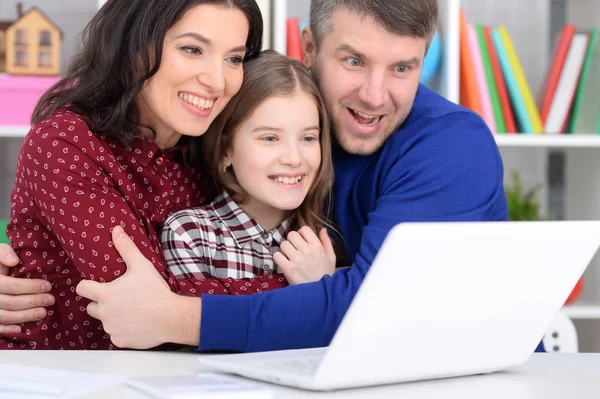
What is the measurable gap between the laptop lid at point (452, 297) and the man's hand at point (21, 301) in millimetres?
850

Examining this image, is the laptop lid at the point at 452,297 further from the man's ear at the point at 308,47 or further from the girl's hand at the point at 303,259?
the man's ear at the point at 308,47

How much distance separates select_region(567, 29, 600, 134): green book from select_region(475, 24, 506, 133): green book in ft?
0.87

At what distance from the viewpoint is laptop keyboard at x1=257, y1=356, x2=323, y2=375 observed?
960mm

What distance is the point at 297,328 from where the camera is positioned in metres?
1.34

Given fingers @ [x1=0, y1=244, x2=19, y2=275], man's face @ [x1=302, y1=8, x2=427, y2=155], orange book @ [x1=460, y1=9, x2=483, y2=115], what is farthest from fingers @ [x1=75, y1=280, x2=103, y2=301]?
orange book @ [x1=460, y1=9, x2=483, y2=115]

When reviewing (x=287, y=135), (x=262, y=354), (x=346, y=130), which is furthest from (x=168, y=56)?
(x=262, y=354)

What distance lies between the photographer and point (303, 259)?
5.20ft

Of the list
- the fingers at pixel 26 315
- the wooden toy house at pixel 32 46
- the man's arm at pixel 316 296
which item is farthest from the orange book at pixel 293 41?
the fingers at pixel 26 315

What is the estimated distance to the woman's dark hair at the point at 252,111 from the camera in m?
1.73

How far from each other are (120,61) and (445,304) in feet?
3.02

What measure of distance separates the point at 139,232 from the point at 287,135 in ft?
1.38

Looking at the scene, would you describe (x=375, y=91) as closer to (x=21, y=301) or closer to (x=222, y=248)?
(x=222, y=248)

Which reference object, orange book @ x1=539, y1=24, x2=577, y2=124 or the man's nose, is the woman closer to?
the man's nose

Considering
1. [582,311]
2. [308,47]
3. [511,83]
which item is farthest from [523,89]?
[308,47]
